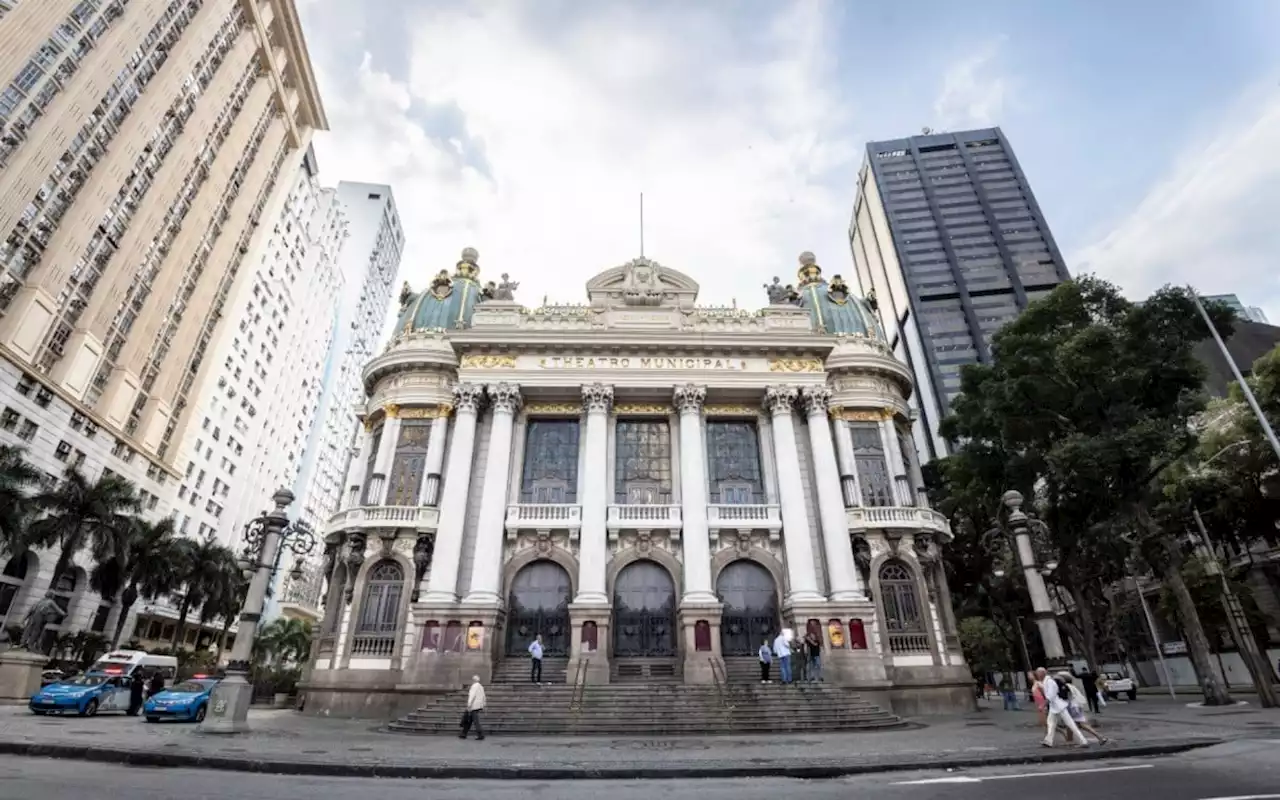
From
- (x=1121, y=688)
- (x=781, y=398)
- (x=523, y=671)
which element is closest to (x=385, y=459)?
(x=523, y=671)

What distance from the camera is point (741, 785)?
915 cm

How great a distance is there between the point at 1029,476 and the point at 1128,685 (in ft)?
52.7

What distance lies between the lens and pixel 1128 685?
105ft

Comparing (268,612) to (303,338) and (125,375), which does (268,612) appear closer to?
(303,338)

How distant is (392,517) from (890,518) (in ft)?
65.7

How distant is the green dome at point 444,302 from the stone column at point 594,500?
7.88m

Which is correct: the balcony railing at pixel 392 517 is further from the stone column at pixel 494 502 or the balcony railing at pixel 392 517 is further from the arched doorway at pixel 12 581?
the arched doorway at pixel 12 581

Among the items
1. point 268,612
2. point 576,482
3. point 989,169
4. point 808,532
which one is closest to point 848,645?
point 808,532

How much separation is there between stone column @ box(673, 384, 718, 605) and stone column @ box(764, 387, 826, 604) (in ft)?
9.95

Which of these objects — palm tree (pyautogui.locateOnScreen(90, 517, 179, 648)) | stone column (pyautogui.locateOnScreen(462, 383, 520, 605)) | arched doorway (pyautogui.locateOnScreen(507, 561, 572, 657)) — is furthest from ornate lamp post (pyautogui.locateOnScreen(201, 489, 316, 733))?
palm tree (pyautogui.locateOnScreen(90, 517, 179, 648))

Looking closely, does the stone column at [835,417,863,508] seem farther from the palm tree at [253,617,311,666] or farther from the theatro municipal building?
the palm tree at [253,617,311,666]

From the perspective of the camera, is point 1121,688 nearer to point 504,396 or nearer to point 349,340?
point 504,396

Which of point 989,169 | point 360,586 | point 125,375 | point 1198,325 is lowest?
point 360,586

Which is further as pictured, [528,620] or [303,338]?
[303,338]
